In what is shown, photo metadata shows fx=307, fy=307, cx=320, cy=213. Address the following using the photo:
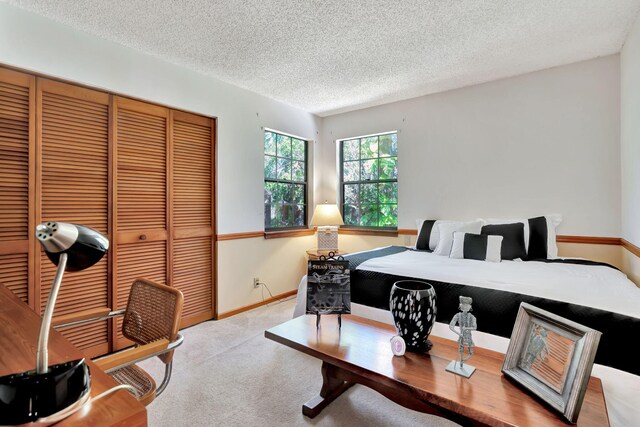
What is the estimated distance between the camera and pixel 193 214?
3076mm

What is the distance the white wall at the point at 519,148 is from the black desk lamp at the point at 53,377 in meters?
3.52

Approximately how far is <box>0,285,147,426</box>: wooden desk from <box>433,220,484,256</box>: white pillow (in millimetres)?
2787

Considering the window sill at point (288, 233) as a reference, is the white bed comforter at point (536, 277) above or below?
below

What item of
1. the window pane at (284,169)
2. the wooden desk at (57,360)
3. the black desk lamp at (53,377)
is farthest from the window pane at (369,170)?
the black desk lamp at (53,377)

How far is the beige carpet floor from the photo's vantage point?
5.52 ft

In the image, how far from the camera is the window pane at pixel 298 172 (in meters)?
4.29

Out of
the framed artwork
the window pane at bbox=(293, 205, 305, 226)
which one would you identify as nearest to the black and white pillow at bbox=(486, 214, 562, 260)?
the framed artwork

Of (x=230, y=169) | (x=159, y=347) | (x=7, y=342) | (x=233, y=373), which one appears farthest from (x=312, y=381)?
(x=230, y=169)

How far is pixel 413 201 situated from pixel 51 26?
3.67 metres

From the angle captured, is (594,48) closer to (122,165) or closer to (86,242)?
(86,242)

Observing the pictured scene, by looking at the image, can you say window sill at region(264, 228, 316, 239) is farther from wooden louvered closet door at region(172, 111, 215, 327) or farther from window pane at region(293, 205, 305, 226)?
wooden louvered closet door at region(172, 111, 215, 327)

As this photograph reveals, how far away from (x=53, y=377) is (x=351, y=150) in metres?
4.16

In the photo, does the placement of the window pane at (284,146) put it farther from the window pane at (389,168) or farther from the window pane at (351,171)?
the window pane at (389,168)

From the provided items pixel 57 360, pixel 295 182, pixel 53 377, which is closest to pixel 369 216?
pixel 295 182
